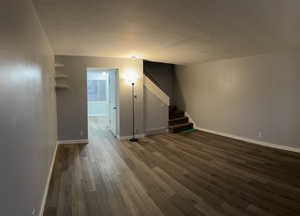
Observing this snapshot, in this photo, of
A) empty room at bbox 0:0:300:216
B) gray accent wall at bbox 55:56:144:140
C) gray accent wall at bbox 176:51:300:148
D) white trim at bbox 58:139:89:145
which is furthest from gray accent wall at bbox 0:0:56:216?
gray accent wall at bbox 176:51:300:148

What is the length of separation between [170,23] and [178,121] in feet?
16.3

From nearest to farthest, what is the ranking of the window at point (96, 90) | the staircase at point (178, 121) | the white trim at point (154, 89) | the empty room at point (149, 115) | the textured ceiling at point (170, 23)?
1. the empty room at point (149, 115)
2. the textured ceiling at point (170, 23)
3. the white trim at point (154, 89)
4. the staircase at point (178, 121)
5. the window at point (96, 90)

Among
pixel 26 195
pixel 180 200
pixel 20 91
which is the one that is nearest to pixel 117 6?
pixel 20 91

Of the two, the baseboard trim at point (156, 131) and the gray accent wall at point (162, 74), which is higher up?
the gray accent wall at point (162, 74)

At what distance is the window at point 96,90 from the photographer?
1080cm

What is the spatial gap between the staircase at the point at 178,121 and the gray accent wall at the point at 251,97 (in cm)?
36

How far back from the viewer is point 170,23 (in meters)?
2.84

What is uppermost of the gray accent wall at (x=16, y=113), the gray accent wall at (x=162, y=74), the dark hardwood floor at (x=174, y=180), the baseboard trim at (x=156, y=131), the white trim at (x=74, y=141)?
the gray accent wall at (x=162, y=74)

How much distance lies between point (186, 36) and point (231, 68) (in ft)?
9.99

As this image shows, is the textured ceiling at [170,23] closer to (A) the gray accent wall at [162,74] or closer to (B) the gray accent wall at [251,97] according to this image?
(B) the gray accent wall at [251,97]

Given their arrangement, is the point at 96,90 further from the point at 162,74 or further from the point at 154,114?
the point at 154,114

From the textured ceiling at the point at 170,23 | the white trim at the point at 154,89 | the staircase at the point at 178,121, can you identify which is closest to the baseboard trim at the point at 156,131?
the staircase at the point at 178,121

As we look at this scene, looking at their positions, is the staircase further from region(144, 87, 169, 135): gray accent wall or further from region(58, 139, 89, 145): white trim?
region(58, 139, 89, 145): white trim

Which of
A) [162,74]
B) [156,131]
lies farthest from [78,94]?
[162,74]
